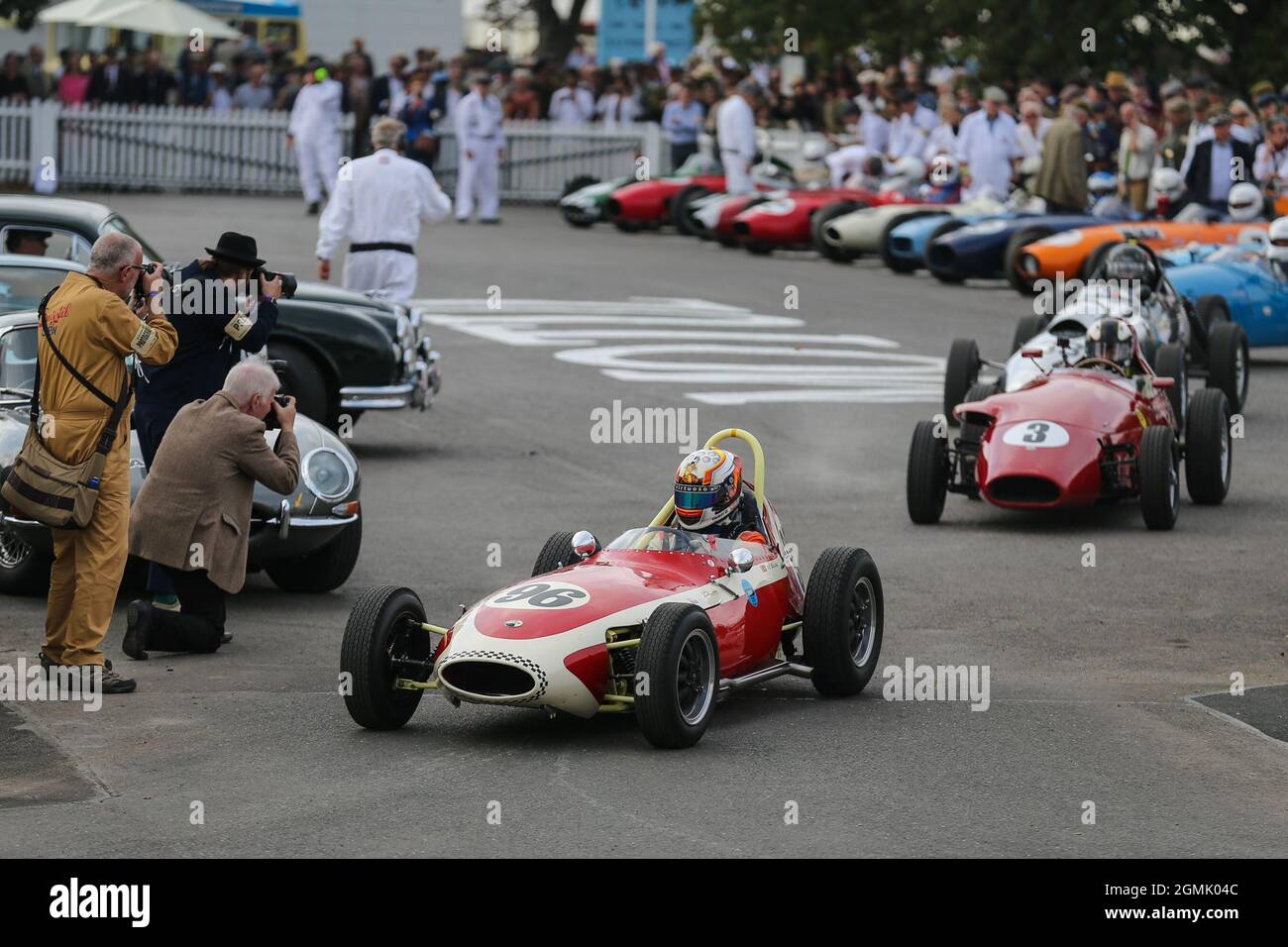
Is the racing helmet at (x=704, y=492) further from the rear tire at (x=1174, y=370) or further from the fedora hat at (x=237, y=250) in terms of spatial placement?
the rear tire at (x=1174, y=370)

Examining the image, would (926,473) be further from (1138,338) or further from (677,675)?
(677,675)

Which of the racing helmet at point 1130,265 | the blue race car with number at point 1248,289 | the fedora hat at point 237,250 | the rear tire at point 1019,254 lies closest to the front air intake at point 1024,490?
the racing helmet at point 1130,265

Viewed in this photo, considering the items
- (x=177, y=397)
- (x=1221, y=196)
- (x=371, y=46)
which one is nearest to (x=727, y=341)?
(x=1221, y=196)

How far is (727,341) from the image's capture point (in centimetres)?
2175

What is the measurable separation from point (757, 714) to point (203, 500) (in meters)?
2.64

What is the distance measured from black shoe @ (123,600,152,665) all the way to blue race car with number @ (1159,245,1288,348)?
1219 cm

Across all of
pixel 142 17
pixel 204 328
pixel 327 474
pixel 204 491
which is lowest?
pixel 327 474

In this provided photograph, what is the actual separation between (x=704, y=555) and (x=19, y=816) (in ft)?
10.0

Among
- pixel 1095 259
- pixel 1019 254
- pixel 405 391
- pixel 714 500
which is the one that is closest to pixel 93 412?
pixel 714 500

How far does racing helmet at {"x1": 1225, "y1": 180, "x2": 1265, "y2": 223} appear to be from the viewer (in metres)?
23.2

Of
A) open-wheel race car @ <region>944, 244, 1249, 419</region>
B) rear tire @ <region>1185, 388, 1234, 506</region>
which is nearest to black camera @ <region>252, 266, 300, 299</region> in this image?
open-wheel race car @ <region>944, 244, 1249, 419</region>

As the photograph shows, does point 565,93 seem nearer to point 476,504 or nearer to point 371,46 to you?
point 371,46

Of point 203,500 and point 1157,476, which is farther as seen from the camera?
point 1157,476

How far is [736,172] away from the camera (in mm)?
32562
